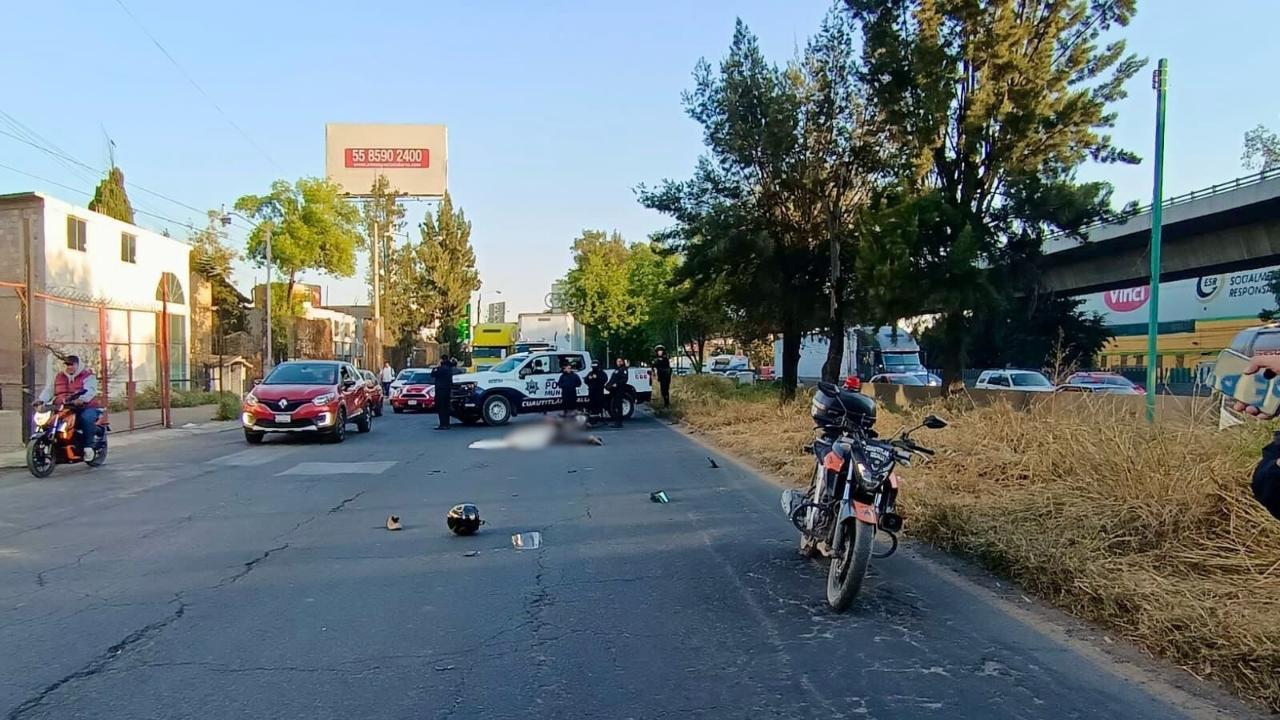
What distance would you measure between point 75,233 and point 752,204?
20964 mm

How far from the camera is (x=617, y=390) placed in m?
22.3

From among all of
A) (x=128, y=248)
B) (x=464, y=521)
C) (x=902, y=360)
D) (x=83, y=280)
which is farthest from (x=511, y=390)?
(x=902, y=360)

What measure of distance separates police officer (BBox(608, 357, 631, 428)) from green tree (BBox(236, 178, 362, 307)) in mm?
26217

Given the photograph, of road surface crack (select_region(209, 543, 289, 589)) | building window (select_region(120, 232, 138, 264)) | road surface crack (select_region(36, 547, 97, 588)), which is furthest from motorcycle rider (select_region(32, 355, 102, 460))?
building window (select_region(120, 232, 138, 264))

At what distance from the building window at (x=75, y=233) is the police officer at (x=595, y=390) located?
17.4 metres

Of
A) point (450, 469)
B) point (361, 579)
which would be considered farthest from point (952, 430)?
point (361, 579)

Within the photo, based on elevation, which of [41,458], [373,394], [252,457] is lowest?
[252,457]

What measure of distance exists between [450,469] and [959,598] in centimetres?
860

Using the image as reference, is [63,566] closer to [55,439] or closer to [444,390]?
[55,439]

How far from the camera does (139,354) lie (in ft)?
104

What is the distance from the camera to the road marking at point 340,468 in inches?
510

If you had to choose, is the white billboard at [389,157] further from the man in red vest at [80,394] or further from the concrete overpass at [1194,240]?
the man in red vest at [80,394]

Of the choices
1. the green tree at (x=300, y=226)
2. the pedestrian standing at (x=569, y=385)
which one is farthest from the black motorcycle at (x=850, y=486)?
the green tree at (x=300, y=226)

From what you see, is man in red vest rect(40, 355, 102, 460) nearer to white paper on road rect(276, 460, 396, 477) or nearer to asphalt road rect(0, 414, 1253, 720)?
white paper on road rect(276, 460, 396, 477)
